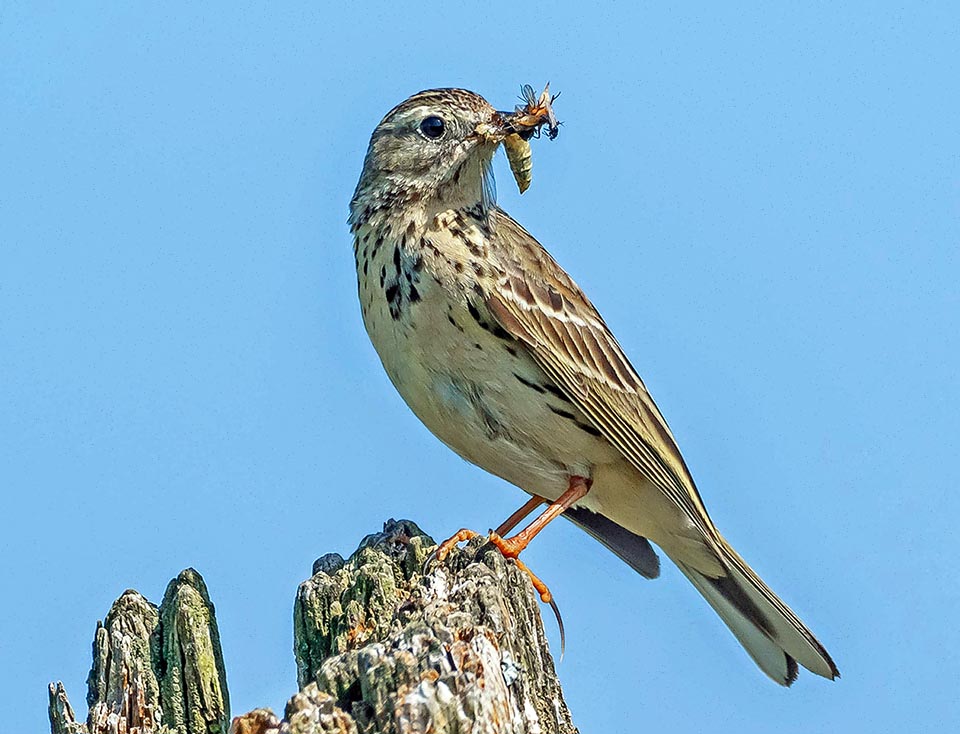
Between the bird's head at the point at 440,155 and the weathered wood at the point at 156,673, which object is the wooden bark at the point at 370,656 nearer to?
the weathered wood at the point at 156,673

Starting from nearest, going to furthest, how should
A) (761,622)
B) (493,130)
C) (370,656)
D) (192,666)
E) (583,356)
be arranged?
(370,656)
(192,666)
(493,130)
(583,356)
(761,622)

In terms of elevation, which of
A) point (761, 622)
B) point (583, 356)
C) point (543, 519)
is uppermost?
point (583, 356)

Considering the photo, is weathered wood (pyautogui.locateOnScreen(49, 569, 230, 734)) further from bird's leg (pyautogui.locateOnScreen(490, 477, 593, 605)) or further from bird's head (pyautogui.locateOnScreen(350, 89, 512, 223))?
bird's head (pyautogui.locateOnScreen(350, 89, 512, 223))

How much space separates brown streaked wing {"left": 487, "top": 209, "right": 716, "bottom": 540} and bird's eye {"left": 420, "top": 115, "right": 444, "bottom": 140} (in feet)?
1.97

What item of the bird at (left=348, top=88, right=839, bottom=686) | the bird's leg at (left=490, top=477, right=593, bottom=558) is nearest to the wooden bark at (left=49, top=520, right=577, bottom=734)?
the bird's leg at (left=490, top=477, right=593, bottom=558)

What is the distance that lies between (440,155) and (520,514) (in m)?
2.14

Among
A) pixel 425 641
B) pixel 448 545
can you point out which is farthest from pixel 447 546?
pixel 425 641

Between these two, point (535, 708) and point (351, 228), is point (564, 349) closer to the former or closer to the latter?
point (351, 228)

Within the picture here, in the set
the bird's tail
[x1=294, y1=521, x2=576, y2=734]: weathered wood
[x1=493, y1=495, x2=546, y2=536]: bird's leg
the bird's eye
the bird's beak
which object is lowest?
[x1=294, y1=521, x2=576, y2=734]: weathered wood

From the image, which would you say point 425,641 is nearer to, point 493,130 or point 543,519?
point 543,519

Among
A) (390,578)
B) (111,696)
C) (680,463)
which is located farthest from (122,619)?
(680,463)

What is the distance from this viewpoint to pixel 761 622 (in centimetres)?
866

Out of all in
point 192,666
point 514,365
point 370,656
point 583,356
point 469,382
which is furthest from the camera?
point 583,356

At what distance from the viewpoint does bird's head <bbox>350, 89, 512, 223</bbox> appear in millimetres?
8391
